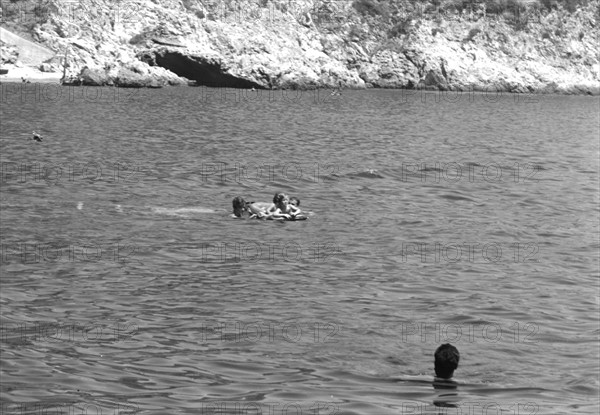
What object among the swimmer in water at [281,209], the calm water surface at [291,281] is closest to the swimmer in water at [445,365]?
the calm water surface at [291,281]

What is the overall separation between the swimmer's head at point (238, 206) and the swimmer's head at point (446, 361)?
15.4 metres

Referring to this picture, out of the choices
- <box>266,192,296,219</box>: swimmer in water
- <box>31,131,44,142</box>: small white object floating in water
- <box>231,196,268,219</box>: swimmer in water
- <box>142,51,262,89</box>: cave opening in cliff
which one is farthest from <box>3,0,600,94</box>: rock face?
<box>266,192,296,219</box>: swimmer in water

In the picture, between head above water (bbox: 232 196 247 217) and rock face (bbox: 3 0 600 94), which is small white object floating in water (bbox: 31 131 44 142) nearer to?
head above water (bbox: 232 196 247 217)

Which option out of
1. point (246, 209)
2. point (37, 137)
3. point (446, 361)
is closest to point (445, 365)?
point (446, 361)

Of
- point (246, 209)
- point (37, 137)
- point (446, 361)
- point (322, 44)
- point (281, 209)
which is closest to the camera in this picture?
point (446, 361)

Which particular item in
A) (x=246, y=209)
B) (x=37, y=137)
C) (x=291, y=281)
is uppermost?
(x=37, y=137)

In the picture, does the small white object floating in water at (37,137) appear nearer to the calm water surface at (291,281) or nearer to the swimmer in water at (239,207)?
the calm water surface at (291,281)

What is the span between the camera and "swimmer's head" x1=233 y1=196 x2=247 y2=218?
31812 mm

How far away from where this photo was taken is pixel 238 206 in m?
32.0

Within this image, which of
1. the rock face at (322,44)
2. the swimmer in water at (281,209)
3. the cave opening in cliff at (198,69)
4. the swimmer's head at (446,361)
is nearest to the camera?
the swimmer's head at (446,361)

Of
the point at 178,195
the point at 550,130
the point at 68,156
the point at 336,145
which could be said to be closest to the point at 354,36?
the point at 550,130

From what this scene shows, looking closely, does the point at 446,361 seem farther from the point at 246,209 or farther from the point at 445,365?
the point at 246,209

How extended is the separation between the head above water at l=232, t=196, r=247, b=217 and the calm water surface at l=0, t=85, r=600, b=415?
40cm

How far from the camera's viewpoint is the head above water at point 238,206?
31812mm
